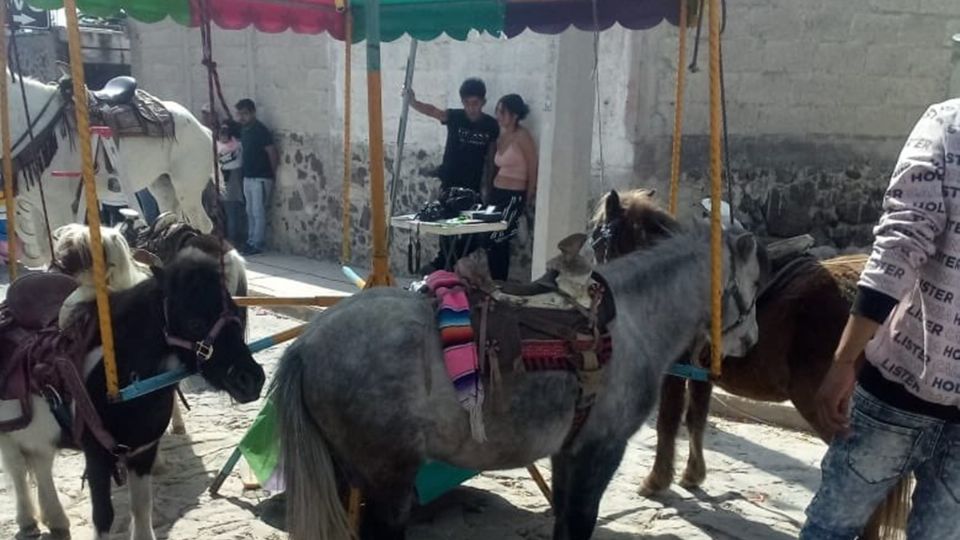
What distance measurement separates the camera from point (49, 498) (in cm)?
357

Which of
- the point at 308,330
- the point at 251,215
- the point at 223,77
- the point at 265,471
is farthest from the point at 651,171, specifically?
the point at 223,77

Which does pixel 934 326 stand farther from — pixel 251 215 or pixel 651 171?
pixel 251 215

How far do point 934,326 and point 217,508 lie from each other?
3.27 metres

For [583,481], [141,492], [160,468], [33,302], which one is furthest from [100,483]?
[583,481]

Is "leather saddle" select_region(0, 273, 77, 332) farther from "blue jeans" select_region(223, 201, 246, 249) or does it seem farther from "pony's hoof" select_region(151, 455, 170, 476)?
"blue jeans" select_region(223, 201, 246, 249)

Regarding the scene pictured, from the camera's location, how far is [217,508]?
4148 millimetres

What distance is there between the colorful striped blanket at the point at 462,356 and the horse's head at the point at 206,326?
85 centimetres

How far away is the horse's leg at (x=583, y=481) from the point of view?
314 cm

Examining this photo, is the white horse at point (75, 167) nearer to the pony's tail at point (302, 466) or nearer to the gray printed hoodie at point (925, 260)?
the pony's tail at point (302, 466)

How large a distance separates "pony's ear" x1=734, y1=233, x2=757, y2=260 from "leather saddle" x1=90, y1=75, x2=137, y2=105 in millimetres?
4972

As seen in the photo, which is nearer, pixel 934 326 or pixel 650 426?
pixel 934 326

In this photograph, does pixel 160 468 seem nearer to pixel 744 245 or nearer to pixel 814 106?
pixel 744 245

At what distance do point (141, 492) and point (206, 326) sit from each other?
777 millimetres

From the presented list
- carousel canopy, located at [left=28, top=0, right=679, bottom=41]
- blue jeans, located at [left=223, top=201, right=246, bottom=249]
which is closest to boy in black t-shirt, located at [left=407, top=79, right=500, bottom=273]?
carousel canopy, located at [left=28, top=0, right=679, bottom=41]
